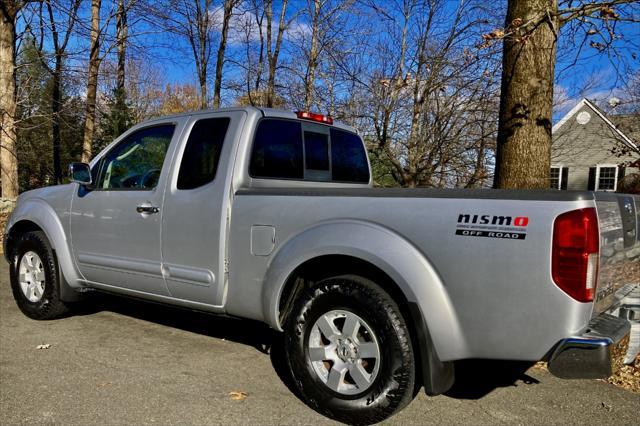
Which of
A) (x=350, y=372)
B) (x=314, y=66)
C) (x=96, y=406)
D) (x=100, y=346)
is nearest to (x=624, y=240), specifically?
(x=350, y=372)

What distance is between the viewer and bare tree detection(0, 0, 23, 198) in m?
13.2

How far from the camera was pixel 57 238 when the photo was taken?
4676 millimetres

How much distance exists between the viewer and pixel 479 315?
2.49 meters

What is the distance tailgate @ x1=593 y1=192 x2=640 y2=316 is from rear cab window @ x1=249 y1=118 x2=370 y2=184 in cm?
222

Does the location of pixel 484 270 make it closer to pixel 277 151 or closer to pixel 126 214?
pixel 277 151

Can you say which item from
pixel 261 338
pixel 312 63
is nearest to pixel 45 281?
pixel 261 338

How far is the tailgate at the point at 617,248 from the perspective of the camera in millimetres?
2436

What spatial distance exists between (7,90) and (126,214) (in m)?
11.8

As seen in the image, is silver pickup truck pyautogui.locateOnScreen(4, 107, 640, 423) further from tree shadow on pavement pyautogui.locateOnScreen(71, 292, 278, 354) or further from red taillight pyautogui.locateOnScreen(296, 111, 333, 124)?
tree shadow on pavement pyautogui.locateOnScreen(71, 292, 278, 354)

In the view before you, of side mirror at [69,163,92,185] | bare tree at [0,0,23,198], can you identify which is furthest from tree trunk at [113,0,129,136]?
side mirror at [69,163,92,185]

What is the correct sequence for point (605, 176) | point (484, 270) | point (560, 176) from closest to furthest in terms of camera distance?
1. point (484, 270)
2. point (560, 176)
3. point (605, 176)

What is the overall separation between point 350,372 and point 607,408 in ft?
5.74

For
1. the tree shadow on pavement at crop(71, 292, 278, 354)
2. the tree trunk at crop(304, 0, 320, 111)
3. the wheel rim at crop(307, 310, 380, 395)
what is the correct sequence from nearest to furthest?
the wheel rim at crop(307, 310, 380, 395) < the tree shadow on pavement at crop(71, 292, 278, 354) < the tree trunk at crop(304, 0, 320, 111)

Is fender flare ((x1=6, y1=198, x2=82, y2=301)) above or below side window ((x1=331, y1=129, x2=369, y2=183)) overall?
below
